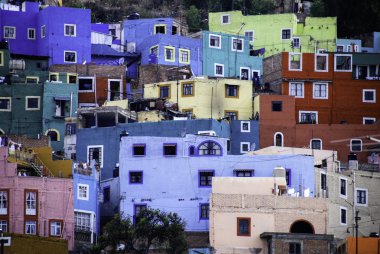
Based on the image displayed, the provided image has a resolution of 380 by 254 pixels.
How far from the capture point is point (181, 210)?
81750 millimetres

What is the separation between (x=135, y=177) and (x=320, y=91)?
24.2m

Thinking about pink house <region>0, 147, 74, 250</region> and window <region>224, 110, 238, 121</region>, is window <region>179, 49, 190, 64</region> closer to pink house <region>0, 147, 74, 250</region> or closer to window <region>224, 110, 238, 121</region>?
window <region>224, 110, 238, 121</region>

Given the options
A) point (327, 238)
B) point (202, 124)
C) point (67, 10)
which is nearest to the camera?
point (327, 238)

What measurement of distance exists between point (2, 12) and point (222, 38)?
1781 cm

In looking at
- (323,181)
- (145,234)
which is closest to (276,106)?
(323,181)

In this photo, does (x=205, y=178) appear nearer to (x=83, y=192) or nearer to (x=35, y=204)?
(x=83, y=192)

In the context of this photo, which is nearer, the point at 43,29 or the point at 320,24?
the point at 43,29

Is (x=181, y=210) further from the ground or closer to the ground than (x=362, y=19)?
closer to the ground

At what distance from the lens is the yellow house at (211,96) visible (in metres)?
97.6

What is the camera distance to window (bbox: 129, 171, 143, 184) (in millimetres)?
82438

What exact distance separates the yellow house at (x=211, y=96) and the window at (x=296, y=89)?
4438 mm

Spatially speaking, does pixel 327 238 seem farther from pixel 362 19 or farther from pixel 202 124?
pixel 362 19

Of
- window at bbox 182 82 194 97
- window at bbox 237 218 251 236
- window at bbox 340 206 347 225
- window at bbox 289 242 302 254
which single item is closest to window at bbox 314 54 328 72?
window at bbox 182 82 194 97

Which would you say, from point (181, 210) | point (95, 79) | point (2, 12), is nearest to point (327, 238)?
point (181, 210)
